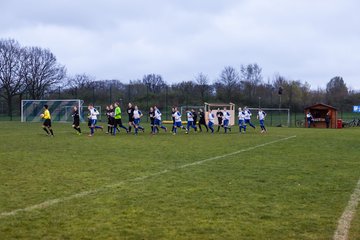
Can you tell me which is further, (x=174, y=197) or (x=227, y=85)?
(x=227, y=85)

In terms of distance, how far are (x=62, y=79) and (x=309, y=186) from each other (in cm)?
7340

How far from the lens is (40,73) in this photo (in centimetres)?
7488

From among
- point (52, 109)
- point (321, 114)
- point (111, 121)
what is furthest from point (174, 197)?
point (52, 109)

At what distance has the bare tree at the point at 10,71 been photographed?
70.5 m

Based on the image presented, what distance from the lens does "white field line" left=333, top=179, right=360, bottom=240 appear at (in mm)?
5340

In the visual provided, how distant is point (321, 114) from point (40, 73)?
49598 mm

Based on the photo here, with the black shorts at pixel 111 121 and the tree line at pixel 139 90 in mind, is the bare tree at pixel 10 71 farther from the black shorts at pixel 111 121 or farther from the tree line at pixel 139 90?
the black shorts at pixel 111 121

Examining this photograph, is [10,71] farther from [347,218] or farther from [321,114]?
[347,218]

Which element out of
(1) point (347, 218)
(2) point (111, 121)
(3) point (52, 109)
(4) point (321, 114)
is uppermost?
(3) point (52, 109)

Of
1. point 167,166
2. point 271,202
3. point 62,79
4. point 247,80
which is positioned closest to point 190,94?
point 247,80

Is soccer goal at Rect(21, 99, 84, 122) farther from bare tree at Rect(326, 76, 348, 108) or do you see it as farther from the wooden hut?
bare tree at Rect(326, 76, 348, 108)

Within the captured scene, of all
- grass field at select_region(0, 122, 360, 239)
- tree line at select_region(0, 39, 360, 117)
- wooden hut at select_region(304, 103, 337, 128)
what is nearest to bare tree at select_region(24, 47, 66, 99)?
tree line at select_region(0, 39, 360, 117)

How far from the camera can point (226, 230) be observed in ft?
18.1

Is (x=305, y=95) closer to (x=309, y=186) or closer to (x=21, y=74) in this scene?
(x=21, y=74)
